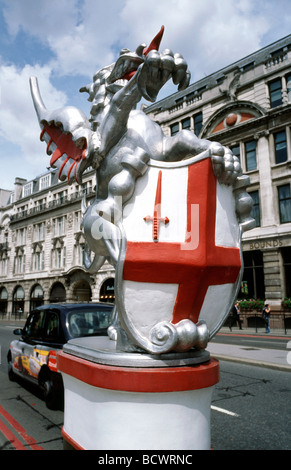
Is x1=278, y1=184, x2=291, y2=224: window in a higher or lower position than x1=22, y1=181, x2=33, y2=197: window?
lower

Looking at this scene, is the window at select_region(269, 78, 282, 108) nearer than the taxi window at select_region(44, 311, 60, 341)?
No

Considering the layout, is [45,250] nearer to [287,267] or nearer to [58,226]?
[58,226]

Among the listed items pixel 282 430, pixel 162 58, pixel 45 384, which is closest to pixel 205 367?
pixel 162 58

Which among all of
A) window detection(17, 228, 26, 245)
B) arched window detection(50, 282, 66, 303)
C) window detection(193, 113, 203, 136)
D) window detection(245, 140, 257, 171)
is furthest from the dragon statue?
window detection(17, 228, 26, 245)

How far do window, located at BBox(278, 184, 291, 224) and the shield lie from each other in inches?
743

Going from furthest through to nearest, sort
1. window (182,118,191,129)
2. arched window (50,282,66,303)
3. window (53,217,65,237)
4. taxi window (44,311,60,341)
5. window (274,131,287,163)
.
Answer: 1. window (53,217,65,237)
2. arched window (50,282,66,303)
3. window (182,118,191,129)
4. window (274,131,287,163)
5. taxi window (44,311,60,341)

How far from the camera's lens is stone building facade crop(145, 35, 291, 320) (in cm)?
1955

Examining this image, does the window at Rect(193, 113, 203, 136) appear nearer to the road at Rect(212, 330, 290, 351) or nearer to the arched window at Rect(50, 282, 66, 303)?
the road at Rect(212, 330, 290, 351)

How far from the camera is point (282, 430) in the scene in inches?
161

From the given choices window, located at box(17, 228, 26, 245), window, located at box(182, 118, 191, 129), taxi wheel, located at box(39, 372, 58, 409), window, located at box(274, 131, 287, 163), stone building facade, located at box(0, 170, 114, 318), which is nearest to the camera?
taxi wheel, located at box(39, 372, 58, 409)

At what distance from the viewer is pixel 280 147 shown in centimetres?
2055

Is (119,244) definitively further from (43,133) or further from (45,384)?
(45,384)
